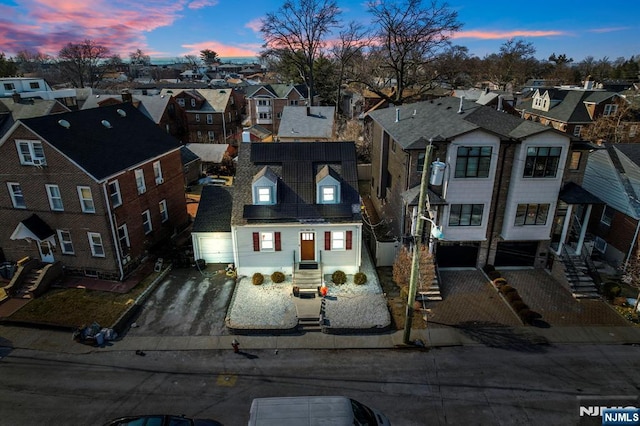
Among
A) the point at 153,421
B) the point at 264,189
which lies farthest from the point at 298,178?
the point at 153,421

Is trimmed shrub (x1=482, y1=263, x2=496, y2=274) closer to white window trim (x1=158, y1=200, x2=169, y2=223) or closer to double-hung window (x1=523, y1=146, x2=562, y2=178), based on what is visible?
double-hung window (x1=523, y1=146, x2=562, y2=178)

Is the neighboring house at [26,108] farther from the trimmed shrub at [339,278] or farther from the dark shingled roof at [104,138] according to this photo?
the trimmed shrub at [339,278]

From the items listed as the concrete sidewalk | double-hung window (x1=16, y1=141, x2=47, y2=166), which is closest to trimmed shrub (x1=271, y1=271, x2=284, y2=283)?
the concrete sidewalk

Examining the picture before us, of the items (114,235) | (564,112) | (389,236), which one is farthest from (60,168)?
(564,112)

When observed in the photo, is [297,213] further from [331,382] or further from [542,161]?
[542,161]

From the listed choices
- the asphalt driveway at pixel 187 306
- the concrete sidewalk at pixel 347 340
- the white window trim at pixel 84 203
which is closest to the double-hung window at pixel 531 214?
the concrete sidewalk at pixel 347 340

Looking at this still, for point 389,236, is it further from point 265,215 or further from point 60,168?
point 60,168
